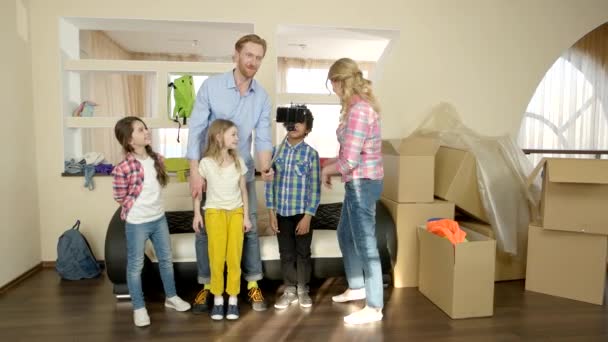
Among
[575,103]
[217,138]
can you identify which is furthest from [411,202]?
[575,103]

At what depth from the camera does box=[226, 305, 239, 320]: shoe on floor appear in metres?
2.14

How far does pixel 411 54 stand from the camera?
130 inches

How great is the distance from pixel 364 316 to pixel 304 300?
371 millimetres

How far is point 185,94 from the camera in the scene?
119 inches

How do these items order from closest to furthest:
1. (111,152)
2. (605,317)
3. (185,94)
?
(605,317) < (185,94) < (111,152)

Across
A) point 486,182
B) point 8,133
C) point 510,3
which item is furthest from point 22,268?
point 510,3

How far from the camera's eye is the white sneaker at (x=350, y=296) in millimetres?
2385

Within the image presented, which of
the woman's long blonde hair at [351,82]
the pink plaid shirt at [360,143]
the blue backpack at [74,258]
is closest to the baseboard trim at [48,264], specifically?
the blue backpack at [74,258]

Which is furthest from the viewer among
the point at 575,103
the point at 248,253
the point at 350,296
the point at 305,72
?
the point at 305,72

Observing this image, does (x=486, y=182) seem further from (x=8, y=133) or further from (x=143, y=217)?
(x=8, y=133)

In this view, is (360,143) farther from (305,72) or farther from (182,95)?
(305,72)

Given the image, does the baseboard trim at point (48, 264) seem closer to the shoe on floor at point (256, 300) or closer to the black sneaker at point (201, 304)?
the black sneaker at point (201, 304)

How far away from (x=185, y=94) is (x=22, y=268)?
1.53 m

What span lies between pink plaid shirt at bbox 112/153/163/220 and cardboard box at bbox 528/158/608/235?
2.16 meters
